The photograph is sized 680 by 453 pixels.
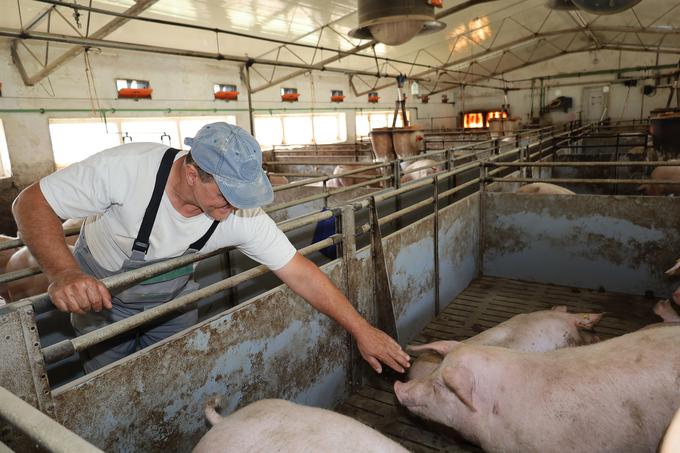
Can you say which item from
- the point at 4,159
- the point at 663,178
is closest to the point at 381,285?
the point at 663,178

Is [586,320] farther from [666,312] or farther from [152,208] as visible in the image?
[152,208]

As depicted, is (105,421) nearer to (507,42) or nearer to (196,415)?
(196,415)

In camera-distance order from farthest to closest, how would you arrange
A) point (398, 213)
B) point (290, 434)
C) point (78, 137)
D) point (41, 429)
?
point (78, 137) < point (398, 213) < point (290, 434) < point (41, 429)

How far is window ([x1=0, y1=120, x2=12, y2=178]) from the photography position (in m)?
11.3

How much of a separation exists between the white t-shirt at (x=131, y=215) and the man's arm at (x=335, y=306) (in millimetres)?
80

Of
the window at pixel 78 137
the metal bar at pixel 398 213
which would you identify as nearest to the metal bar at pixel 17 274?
the metal bar at pixel 398 213

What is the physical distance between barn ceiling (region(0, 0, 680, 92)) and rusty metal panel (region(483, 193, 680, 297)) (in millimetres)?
6876

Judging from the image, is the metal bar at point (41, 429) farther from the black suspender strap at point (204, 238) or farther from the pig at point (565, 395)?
the pig at point (565, 395)

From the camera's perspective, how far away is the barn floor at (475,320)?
2631 millimetres

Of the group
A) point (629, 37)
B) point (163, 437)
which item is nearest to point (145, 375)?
point (163, 437)

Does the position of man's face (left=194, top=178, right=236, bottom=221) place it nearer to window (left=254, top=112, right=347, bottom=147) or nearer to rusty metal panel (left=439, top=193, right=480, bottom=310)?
rusty metal panel (left=439, top=193, right=480, bottom=310)

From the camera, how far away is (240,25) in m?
12.3

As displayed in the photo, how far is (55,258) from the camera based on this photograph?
5.23 ft

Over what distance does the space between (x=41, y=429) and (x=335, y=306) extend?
58.8 inches
